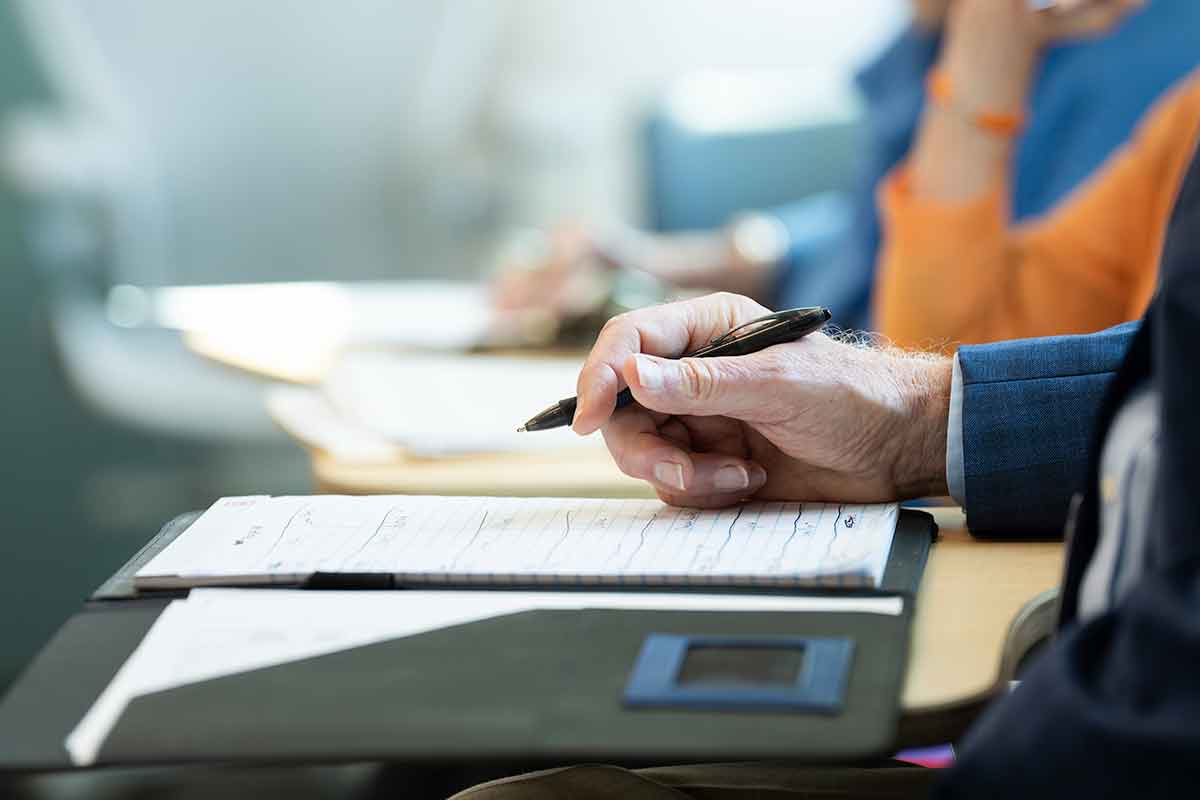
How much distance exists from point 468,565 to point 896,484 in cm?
24

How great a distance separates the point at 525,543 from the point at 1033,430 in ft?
0.85

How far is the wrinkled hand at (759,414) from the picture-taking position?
73cm

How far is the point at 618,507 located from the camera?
759mm

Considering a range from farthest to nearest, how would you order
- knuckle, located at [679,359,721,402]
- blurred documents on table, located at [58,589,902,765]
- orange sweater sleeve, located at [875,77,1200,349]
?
1. orange sweater sleeve, located at [875,77,1200,349]
2. knuckle, located at [679,359,721,402]
3. blurred documents on table, located at [58,589,902,765]

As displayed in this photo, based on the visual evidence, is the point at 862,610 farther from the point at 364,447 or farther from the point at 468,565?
the point at 364,447

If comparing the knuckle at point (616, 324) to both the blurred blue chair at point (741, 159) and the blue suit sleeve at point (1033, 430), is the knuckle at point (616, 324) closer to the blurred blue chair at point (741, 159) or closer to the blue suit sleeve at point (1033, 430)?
the blue suit sleeve at point (1033, 430)

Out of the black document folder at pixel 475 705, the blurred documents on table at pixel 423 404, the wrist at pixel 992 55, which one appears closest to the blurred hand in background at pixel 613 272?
the blurred documents on table at pixel 423 404

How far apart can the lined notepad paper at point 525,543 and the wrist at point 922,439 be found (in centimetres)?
3

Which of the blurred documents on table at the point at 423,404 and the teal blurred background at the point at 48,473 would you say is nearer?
the blurred documents on table at the point at 423,404

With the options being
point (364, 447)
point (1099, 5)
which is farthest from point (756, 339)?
point (1099, 5)

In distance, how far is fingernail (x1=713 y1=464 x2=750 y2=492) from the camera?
742 mm

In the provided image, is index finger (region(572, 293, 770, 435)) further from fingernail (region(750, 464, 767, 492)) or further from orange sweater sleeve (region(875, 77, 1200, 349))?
orange sweater sleeve (region(875, 77, 1200, 349))

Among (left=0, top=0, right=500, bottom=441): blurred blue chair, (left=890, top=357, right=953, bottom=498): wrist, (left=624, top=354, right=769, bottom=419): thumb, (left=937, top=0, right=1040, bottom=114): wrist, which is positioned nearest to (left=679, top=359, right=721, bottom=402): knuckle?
(left=624, top=354, right=769, bottom=419): thumb

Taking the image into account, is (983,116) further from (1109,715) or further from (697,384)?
(1109,715)
